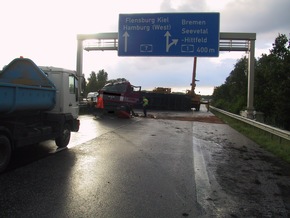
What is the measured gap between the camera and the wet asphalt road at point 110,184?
203 inches

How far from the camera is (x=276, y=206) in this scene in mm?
5656

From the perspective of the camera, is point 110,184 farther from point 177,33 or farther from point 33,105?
point 177,33

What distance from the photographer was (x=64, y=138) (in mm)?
10820

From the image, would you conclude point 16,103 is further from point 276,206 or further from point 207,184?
point 276,206

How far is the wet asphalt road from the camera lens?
514 centimetres

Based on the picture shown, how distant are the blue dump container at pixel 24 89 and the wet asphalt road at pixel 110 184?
1.34 m

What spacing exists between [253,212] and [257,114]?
→ 2145 centimetres

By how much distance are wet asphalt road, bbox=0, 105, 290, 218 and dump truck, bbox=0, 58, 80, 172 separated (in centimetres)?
54

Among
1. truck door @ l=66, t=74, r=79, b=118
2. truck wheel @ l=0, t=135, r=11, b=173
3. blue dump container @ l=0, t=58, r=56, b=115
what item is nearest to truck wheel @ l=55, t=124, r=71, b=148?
truck door @ l=66, t=74, r=79, b=118

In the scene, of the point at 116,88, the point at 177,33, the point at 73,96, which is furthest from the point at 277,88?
the point at 73,96

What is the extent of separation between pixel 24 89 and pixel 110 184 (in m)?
3.07

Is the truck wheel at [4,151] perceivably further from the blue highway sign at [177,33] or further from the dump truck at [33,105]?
the blue highway sign at [177,33]

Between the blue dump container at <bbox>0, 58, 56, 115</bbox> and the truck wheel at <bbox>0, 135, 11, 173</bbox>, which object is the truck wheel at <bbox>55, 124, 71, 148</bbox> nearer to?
the blue dump container at <bbox>0, 58, 56, 115</bbox>

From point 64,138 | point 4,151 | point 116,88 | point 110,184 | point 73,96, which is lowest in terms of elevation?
point 110,184
